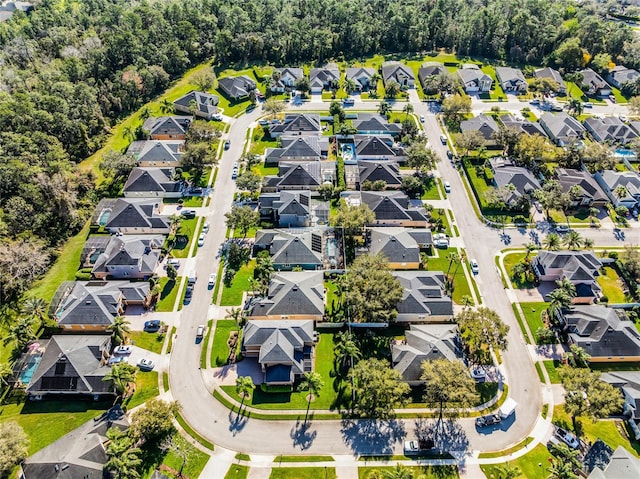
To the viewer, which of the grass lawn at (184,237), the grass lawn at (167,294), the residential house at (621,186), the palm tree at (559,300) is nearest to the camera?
the palm tree at (559,300)

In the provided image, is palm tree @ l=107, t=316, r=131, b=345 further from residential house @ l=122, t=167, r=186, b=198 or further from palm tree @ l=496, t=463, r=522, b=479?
palm tree @ l=496, t=463, r=522, b=479

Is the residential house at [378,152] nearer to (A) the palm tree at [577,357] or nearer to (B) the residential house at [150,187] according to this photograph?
(B) the residential house at [150,187]

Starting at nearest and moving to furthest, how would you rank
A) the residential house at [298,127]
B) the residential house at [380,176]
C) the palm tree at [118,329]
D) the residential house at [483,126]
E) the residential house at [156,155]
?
the palm tree at [118,329] → the residential house at [380,176] → the residential house at [156,155] → the residential house at [483,126] → the residential house at [298,127]

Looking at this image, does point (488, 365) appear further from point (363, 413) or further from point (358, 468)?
point (358, 468)

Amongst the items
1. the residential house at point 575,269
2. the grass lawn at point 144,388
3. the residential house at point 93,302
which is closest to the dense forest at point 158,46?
the residential house at point 93,302

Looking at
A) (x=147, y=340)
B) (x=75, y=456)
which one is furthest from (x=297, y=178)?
(x=75, y=456)

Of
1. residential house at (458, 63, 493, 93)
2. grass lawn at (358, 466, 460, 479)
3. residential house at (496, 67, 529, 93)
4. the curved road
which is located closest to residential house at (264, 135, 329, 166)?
the curved road
